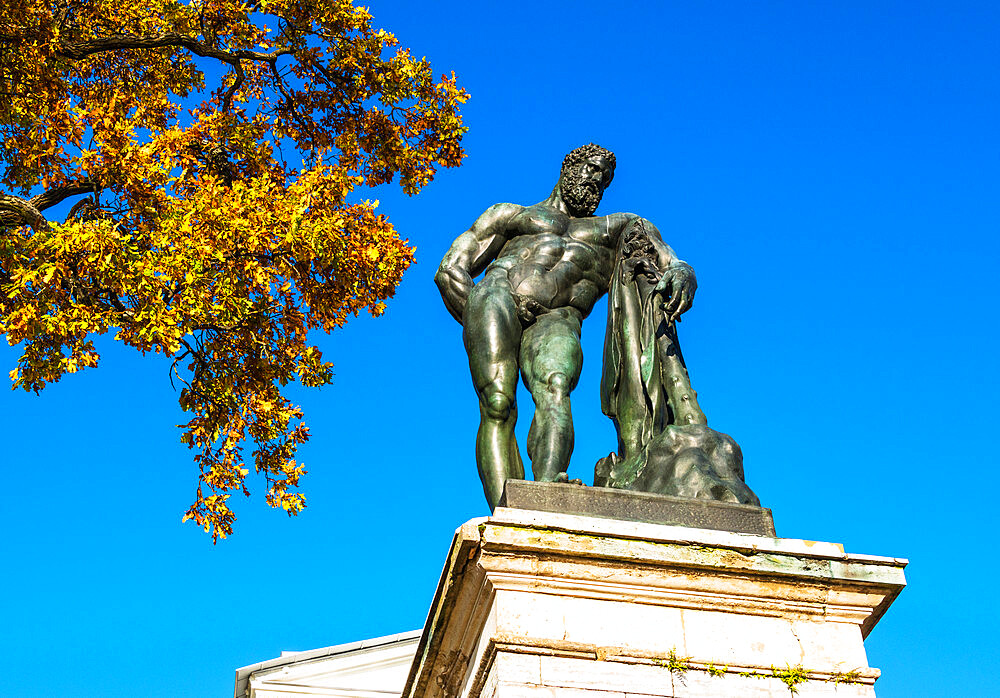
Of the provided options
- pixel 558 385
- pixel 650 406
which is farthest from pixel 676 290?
pixel 558 385

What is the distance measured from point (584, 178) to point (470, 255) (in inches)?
32.4

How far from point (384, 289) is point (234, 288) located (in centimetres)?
193

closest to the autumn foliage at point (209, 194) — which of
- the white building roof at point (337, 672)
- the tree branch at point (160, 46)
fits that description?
the tree branch at point (160, 46)

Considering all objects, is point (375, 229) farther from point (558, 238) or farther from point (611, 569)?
point (611, 569)

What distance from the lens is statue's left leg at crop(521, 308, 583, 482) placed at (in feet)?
17.3

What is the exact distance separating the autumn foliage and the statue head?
3843 millimetres

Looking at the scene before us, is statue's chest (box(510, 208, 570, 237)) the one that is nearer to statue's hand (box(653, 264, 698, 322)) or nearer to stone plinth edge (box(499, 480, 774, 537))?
statue's hand (box(653, 264, 698, 322))

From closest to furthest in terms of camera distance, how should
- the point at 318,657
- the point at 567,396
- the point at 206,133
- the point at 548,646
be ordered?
the point at 548,646
the point at 567,396
the point at 206,133
the point at 318,657

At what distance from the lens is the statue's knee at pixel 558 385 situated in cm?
551

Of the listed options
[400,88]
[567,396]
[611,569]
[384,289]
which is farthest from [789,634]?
[400,88]

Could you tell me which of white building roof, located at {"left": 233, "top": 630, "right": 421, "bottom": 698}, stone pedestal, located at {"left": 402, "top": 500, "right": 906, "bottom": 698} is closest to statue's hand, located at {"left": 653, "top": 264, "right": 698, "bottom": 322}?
stone pedestal, located at {"left": 402, "top": 500, "right": 906, "bottom": 698}

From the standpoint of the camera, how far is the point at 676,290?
5504 millimetres

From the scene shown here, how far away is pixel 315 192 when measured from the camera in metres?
10.5

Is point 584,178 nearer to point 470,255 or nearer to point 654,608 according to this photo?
point 470,255
